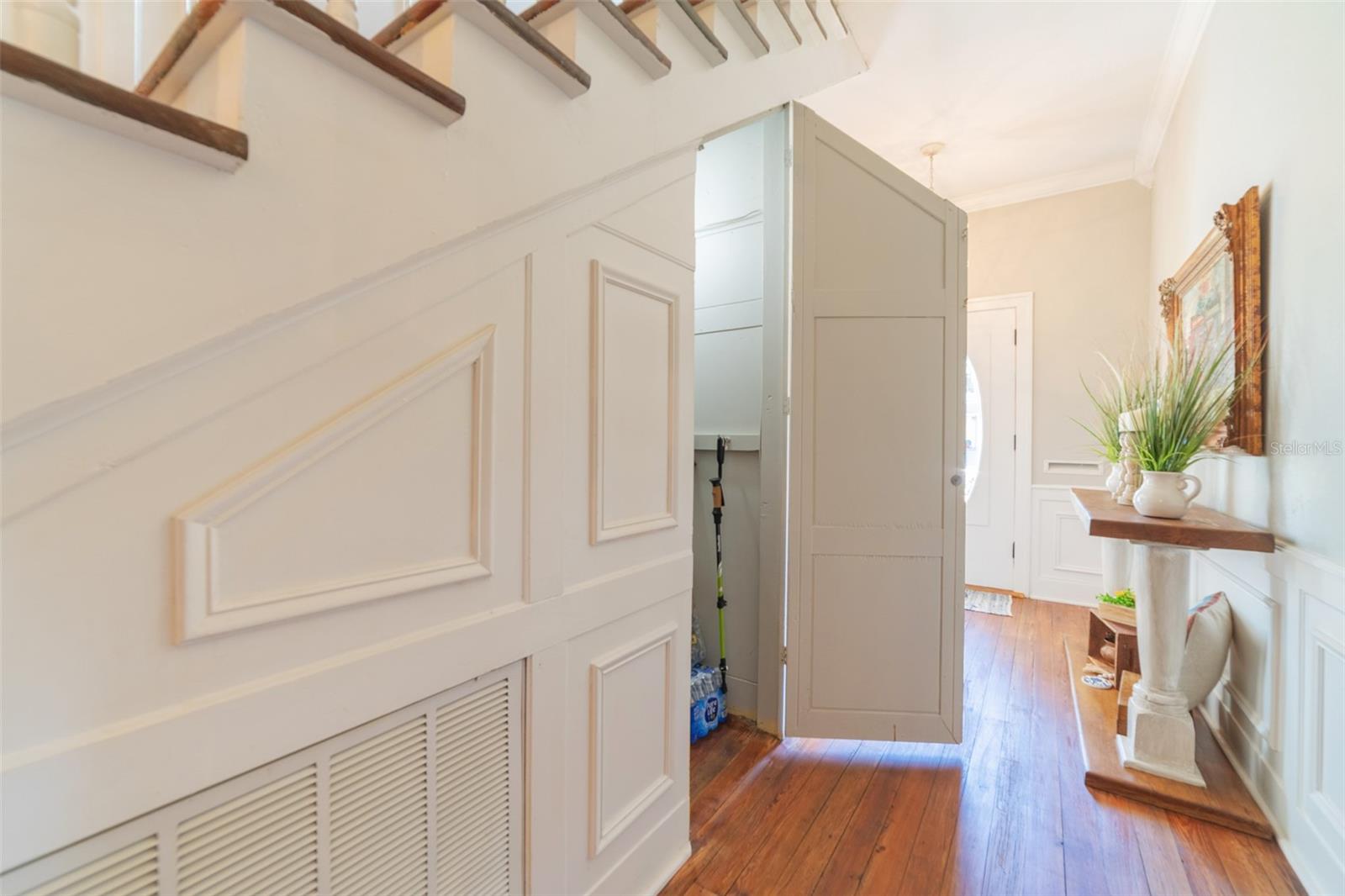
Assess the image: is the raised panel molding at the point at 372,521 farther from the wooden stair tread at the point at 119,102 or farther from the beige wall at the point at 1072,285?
the beige wall at the point at 1072,285

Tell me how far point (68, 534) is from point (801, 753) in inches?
85.7

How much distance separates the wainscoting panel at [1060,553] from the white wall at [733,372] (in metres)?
2.85

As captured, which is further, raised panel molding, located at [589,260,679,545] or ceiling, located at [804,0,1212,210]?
ceiling, located at [804,0,1212,210]

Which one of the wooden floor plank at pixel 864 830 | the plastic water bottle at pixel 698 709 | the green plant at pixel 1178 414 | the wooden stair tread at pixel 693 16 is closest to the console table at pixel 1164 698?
the green plant at pixel 1178 414

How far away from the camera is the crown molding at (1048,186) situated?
371 cm

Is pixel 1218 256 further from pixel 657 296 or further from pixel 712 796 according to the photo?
pixel 712 796

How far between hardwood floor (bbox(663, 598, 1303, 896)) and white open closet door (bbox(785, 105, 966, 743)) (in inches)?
6.7

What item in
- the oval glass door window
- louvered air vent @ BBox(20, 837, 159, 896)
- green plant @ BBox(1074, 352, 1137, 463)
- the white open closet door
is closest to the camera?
louvered air vent @ BBox(20, 837, 159, 896)

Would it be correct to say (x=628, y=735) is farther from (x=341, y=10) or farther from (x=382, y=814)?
(x=341, y=10)

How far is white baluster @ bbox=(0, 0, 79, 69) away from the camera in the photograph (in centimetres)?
69

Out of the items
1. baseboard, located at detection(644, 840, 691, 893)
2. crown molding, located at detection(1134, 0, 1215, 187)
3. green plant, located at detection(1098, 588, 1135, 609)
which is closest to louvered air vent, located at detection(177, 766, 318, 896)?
baseboard, located at detection(644, 840, 691, 893)

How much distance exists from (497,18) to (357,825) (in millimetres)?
1277

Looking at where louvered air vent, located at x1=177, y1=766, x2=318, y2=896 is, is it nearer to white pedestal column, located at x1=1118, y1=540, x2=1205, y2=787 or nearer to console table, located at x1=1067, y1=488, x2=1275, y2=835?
console table, located at x1=1067, y1=488, x2=1275, y2=835

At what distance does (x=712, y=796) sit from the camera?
1842 millimetres
